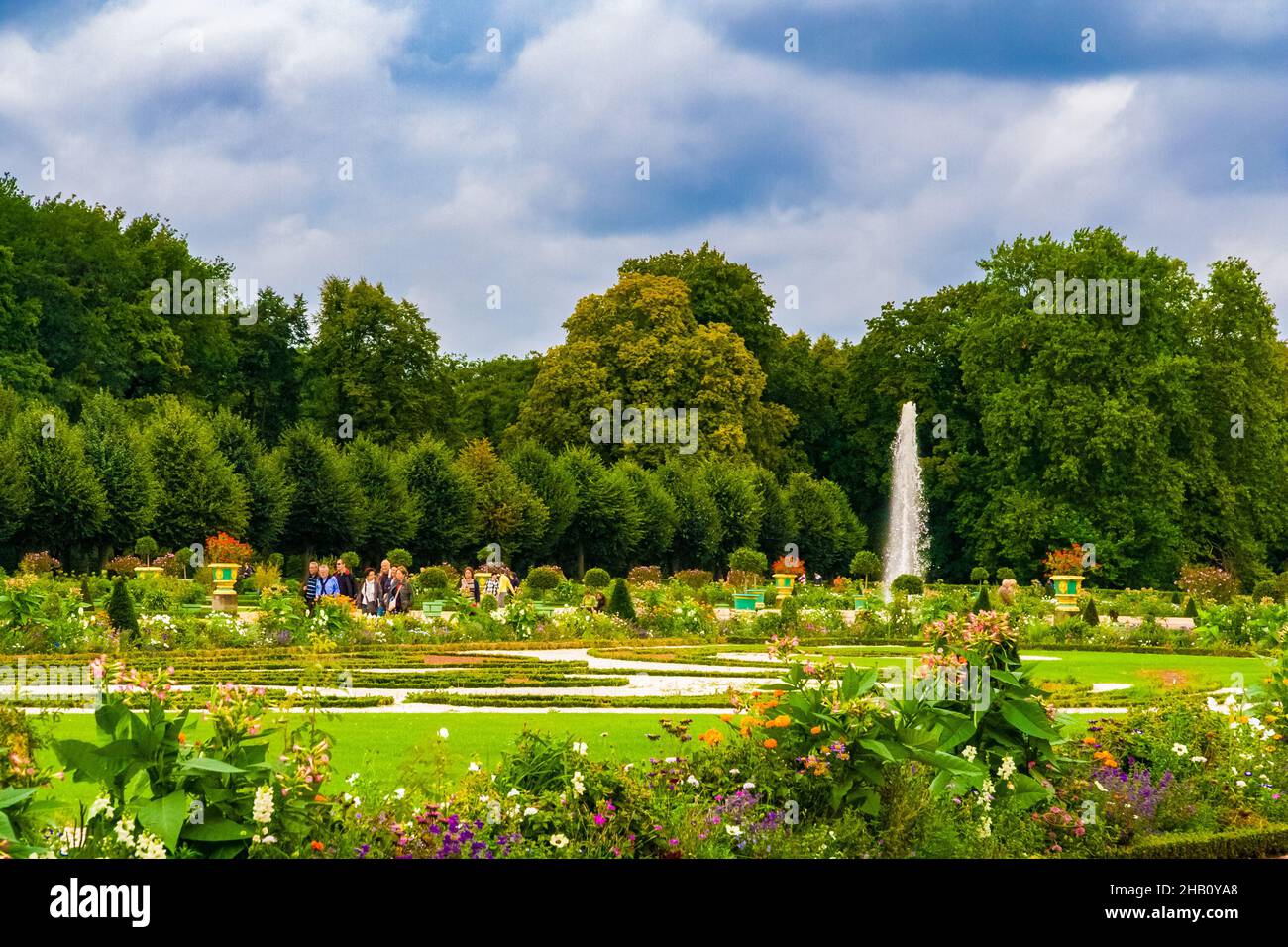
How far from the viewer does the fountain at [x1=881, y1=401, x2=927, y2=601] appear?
1649 inches

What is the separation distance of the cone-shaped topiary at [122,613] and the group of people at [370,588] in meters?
3.54

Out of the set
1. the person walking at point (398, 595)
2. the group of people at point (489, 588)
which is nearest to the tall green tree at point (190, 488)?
the group of people at point (489, 588)

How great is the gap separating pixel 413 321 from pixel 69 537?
57.0 ft

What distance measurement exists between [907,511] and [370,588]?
23472 millimetres

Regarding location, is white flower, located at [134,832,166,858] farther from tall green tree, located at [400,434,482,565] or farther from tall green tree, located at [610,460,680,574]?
tall green tree, located at [610,460,680,574]

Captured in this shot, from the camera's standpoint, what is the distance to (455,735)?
35.4ft

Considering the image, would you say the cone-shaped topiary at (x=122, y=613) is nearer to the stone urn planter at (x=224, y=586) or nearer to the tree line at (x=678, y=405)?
the stone urn planter at (x=224, y=586)

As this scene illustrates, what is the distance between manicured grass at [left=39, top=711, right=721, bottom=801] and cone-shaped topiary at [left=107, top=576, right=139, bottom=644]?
6.93 meters

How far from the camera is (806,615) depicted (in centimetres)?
2359

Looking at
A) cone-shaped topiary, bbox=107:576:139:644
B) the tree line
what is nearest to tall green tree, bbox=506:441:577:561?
the tree line

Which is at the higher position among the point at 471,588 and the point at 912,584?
the point at 471,588

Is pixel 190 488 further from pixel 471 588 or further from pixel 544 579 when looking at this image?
pixel 471 588

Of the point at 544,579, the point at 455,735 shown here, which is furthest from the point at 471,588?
the point at 455,735
